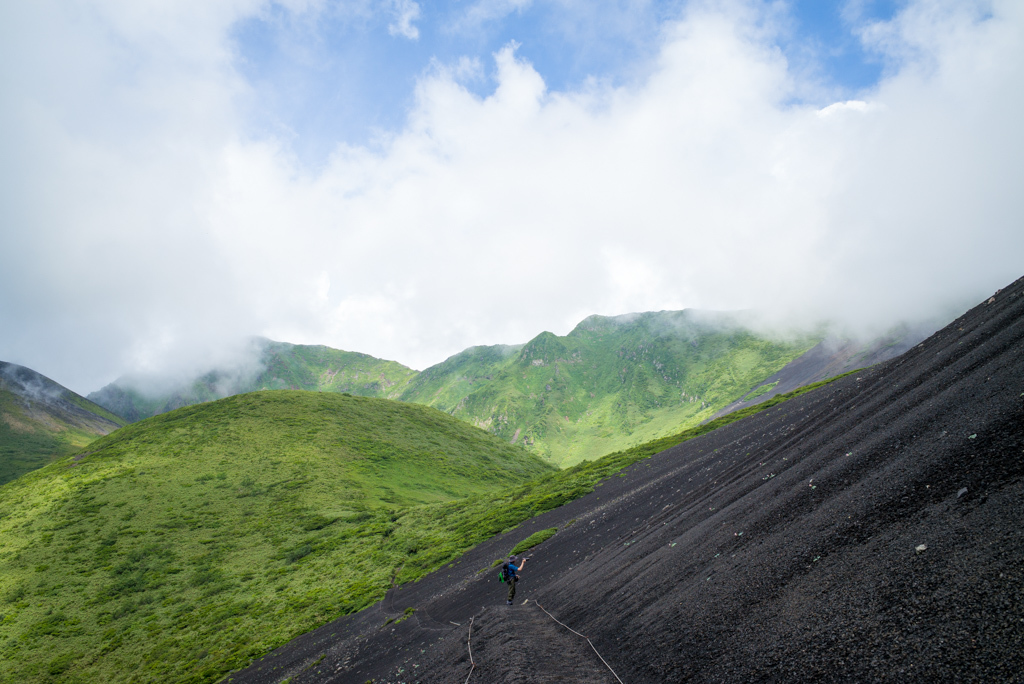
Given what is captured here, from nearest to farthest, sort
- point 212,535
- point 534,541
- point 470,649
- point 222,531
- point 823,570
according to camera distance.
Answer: point 823,570
point 470,649
point 534,541
point 212,535
point 222,531

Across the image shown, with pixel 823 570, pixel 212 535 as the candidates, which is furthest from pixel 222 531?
pixel 823 570

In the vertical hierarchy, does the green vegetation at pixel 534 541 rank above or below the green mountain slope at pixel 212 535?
below

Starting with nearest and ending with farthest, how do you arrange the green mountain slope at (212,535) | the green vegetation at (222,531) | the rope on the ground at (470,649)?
the rope on the ground at (470,649) < the green mountain slope at (212,535) < the green vegetation at (222,531)

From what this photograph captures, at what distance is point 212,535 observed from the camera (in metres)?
80.8

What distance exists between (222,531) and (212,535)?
171cm

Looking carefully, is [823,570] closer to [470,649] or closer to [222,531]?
[470,649]

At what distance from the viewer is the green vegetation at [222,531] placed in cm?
5294

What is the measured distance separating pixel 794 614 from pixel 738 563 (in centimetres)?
492

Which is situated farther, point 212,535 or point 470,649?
point 212,535

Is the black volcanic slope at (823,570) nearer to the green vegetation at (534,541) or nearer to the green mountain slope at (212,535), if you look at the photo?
the green vegetation at (534,541)

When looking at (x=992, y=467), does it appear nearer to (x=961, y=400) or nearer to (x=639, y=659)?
(x=961, y=400)

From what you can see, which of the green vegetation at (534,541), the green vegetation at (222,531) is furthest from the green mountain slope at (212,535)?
the green vegetation at (534,541)

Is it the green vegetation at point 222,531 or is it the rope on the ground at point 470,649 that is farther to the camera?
the green vegetation at point 222,531

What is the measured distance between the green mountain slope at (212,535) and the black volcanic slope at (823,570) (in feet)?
84.8
